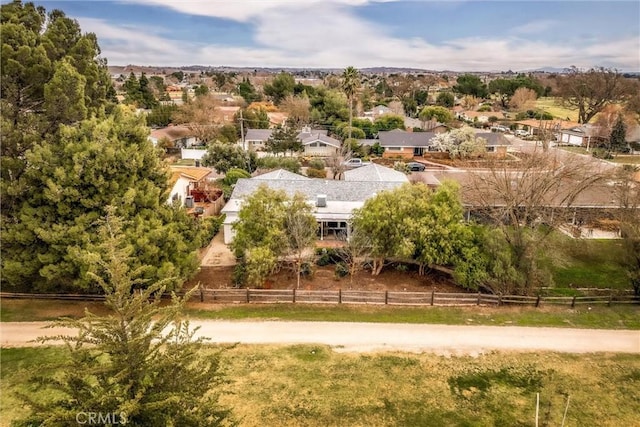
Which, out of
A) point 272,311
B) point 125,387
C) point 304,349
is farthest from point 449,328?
point 125,387

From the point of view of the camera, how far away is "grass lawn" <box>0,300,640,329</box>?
18.0 meters

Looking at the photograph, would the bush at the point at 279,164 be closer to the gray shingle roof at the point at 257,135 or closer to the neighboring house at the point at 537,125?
the gray shingle roof at the point at 257,135

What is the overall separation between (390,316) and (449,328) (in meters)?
2.36

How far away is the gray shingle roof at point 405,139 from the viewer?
2135 inches

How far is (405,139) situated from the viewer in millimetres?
55062

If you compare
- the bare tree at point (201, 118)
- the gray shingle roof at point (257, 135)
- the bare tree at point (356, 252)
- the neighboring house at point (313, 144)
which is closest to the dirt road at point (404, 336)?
the bare tree at point (356, 252)

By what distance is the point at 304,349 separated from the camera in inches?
625

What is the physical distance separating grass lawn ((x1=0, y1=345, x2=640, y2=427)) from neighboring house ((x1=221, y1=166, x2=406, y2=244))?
10.2 meters

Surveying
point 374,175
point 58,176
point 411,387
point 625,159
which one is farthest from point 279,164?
point 625,159

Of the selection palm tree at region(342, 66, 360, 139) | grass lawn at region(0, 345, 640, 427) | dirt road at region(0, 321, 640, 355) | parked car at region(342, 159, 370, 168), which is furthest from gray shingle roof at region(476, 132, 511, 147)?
grass lawn at region(0, 345, 640, 427)

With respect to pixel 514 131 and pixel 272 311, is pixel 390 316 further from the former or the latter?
pixel 514 131

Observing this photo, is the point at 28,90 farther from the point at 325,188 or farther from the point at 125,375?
the point at 325,188

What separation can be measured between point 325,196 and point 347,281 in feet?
22.9

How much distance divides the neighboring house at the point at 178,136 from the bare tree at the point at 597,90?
62.2 m
